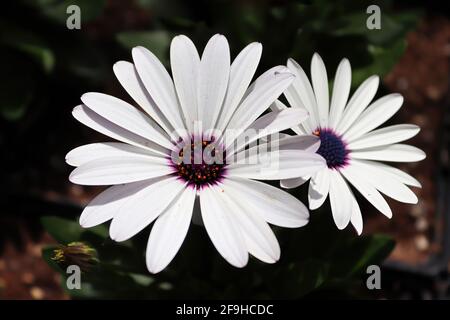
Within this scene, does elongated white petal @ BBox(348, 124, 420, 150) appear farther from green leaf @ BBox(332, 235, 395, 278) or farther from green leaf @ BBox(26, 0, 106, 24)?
green leaf @ BBox(26, 0, 106, 24)

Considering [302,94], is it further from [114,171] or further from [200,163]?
[114,171]

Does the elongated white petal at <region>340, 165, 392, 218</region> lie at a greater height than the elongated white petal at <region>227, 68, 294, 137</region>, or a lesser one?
lesser

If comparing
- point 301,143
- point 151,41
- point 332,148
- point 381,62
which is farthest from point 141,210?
point 381,62

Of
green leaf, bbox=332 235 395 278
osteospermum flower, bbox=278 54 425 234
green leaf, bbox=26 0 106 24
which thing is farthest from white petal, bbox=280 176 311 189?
green leaf, bbox=26 0 106 24

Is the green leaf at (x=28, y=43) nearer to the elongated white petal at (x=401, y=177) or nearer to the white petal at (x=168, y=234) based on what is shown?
the white petal at (x=168, y=234)
